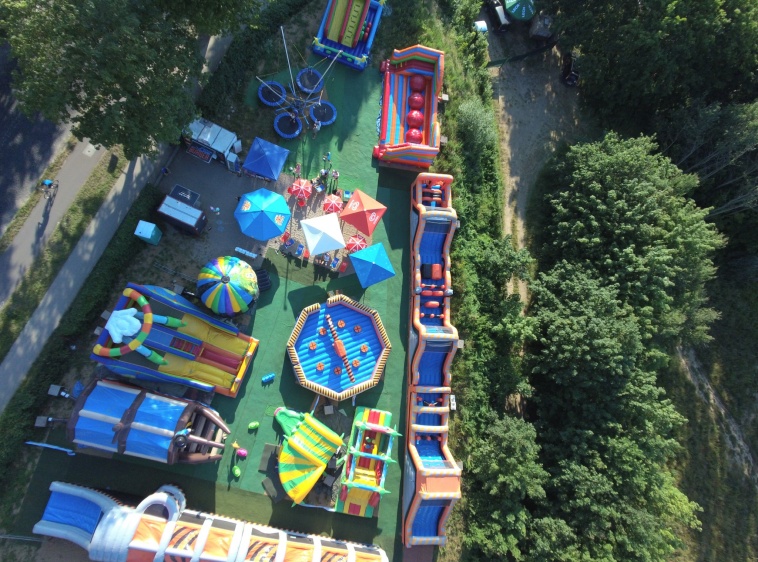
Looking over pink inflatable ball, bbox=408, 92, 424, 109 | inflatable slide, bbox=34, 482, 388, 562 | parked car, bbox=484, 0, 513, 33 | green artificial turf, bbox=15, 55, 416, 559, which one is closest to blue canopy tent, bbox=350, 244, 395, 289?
green artificial turf, bbox=15, 55, 416, 559

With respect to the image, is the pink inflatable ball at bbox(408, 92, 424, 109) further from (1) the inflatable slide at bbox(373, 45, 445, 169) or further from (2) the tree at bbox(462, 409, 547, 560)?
(2) the tree at bbox(462, 409, 547, 560)

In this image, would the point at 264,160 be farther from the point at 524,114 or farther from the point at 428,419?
the point at 524,114

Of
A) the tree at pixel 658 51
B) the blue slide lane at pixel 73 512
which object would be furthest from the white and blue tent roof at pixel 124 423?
the tree at pixel 658 51

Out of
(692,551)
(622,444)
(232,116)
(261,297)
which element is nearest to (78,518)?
(261,297)

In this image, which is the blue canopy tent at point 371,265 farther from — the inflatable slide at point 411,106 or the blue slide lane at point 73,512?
the blue slide lane at point 73,512

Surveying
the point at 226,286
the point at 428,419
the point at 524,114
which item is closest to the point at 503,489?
the point at 428,419
